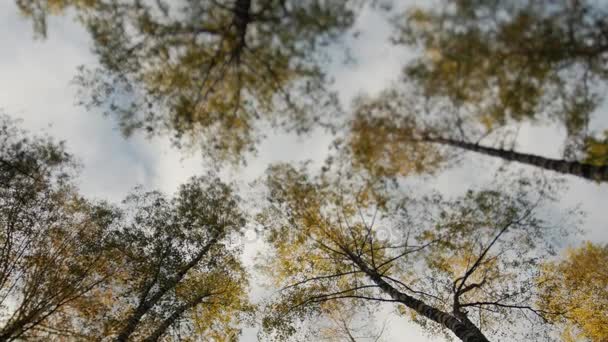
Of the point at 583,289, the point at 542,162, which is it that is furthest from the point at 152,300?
the point at 583,289

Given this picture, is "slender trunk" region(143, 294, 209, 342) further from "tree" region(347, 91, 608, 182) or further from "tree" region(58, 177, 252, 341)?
"tree" region(347, 91, 608, 182)

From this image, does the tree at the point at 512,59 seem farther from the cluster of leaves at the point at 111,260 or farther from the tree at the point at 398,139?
the cluster of leaves at the point at 111,260

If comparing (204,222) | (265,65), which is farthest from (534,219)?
(204,222)

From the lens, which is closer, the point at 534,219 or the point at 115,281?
the point at 534,219

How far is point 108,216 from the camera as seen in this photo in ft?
38.9

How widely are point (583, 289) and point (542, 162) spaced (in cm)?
1141

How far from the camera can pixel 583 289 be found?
573 inches

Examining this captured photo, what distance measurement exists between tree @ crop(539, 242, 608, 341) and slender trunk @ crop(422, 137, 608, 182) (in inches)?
317

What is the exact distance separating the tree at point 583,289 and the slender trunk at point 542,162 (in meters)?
8.04

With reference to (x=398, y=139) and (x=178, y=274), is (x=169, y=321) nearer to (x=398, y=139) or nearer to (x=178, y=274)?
(x=178, y=274)

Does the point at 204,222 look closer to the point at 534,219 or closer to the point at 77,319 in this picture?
the point at 77,319

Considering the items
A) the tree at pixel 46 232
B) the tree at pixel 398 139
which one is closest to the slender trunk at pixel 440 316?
the tree at pixel 398 139

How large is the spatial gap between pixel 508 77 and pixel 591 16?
68.0 inches

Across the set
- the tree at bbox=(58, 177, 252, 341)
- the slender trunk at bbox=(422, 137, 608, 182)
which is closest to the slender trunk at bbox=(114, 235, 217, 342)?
the tree at bbox=(58, 177, 252, 341)
